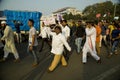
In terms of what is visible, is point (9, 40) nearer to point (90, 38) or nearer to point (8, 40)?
point (8, 40)

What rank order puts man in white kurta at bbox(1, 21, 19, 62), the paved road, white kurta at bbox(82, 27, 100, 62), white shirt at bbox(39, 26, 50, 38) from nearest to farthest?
the paved road, white kurta at bbox(82, 27, 100, 62), man in white kurta at bbox(1, 21, 19, 62), white shirt at bbox(39, 26, 50, 38)

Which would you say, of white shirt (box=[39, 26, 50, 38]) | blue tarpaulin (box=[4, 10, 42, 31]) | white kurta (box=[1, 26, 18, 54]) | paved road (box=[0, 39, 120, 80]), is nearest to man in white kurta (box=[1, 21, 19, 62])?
white kurta (box=[1, 26, 18, 54])

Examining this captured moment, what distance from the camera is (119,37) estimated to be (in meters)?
10.8

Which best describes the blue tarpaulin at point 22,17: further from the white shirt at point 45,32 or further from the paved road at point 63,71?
the paved road at point 63,71

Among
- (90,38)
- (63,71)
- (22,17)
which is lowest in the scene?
(63,71)

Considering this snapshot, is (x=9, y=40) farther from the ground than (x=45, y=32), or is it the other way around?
(x=9, y=40)

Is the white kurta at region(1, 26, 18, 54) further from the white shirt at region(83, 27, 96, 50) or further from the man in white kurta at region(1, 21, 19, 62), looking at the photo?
the white shirt at region(83, 27, 96, 50)

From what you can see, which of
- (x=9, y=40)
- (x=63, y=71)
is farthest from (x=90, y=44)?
(x=9, y=40)

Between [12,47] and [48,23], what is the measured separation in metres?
3.98

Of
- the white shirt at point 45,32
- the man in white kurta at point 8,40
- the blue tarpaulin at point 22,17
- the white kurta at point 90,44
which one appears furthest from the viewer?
the blue tarpaulin at point 22,17

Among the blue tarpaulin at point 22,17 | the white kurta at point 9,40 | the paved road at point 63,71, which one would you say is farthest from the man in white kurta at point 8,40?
the blue tarpaulin at point 22,17

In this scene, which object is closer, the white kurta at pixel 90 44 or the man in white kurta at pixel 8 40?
the white kurta at pixel 90 44

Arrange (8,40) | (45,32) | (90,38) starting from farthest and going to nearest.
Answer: (45,32), (8,40), (90,38)

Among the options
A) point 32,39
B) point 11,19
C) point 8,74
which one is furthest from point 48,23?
point 11,19
